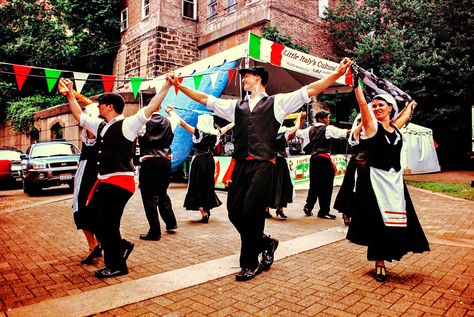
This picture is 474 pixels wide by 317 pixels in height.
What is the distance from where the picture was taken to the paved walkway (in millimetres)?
A: 2988

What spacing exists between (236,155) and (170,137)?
2.25m

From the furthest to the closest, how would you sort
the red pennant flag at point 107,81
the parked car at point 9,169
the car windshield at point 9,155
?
the car windshield at point 9,155, the parked car at point 9,169, the red pennant flag at point 107,81

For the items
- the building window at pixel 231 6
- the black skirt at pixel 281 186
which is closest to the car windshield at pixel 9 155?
the black skirt at pixel 281 186

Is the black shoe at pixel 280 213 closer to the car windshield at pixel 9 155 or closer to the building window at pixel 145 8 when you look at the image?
the car windshield at pixel 9 155

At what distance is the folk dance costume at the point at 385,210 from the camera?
363 cm

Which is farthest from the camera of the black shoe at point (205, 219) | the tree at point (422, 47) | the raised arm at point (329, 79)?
the tree at point (422, 47)

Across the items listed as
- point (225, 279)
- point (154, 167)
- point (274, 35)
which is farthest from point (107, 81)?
point (274, 35)

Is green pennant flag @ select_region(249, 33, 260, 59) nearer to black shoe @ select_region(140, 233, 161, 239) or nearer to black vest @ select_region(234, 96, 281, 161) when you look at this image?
black shoe @ select_region(140, 233, 161, 239)

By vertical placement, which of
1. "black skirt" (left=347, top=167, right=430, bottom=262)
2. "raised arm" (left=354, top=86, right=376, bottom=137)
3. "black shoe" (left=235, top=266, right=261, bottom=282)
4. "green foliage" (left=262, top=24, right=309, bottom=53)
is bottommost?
"black shoe" (left=235, top=266, right=261, bottom=282)

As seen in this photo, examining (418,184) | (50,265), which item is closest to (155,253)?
(50,265)

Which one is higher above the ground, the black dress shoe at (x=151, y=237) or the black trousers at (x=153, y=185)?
the black trousers at (x=153, y=185)

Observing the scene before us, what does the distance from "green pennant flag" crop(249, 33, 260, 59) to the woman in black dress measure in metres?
5.63

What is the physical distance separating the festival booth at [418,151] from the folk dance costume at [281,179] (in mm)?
11762

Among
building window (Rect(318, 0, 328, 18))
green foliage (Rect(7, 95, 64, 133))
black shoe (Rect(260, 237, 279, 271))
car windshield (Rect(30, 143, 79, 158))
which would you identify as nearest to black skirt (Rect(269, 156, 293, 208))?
black shoe (Rect(260, 237, 279, 271))
